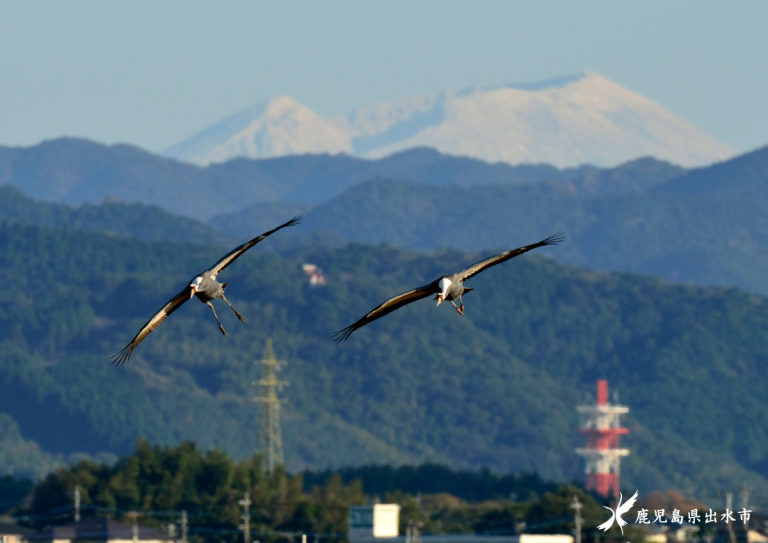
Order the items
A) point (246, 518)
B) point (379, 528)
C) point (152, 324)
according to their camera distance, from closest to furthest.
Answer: point (152, 324), point (379, 528), point (246, 518)

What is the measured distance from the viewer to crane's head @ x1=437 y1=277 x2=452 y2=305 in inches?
1048

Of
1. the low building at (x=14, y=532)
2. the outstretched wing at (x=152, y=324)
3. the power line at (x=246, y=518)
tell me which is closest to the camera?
the outstretched wing at (x=152, y=324)

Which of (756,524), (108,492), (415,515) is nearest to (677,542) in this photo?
(756,524)

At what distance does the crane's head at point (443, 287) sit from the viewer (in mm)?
26630

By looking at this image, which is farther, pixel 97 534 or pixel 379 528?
pixel 379 528

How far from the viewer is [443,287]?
26.9 meters

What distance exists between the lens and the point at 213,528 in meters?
150

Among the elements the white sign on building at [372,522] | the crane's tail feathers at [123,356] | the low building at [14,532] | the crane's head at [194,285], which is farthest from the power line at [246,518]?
the crane's head at [194,285]

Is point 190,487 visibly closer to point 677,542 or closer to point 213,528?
point 213,528

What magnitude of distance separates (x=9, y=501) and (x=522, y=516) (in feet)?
226

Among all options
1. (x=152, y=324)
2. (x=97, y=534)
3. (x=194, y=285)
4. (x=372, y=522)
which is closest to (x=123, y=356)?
(x=152, y=324)

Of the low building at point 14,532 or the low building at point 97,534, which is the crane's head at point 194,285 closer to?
the low building at point 97,534

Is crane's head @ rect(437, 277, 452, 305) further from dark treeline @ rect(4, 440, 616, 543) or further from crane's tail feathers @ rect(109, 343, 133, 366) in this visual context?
dark treeline @ rect(4, 440, 616, 543)

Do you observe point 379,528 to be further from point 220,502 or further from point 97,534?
point 220,502
